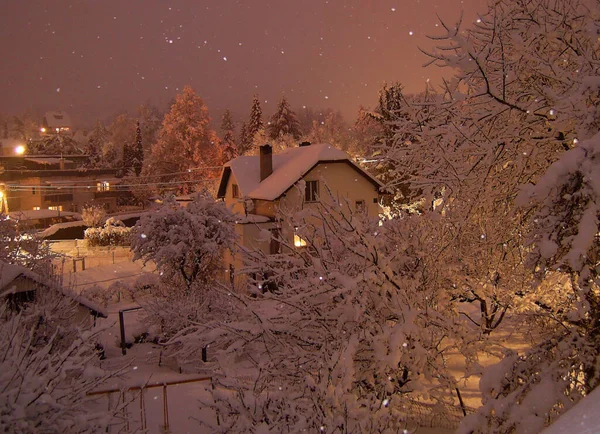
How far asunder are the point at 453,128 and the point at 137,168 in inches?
2388

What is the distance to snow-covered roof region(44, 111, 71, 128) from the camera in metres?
80.2

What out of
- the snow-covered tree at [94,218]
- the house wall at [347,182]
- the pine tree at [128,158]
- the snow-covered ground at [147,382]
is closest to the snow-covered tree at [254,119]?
the pine tree at [128,158]

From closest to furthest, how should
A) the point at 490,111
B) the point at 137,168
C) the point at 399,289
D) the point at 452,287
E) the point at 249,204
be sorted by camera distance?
the point at 490,111 → the point at 399,289 → the point at 452,287 → the point at 249,204 → the point at 137,168

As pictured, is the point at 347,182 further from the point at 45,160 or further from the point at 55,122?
the point at 55,122

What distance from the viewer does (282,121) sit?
57000mm

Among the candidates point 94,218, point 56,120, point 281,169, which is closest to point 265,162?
point 281,169

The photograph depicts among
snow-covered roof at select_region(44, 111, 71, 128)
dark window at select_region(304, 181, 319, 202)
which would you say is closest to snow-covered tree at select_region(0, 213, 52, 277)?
dark window at select_region(304, 181, 319, 202)

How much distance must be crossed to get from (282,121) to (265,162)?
30203 mm

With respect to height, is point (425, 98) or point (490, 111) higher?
point (425, 98)

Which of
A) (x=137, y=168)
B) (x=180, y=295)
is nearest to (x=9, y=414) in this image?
(x=180, y=295)

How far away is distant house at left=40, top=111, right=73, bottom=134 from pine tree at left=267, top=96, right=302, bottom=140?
43.4 m

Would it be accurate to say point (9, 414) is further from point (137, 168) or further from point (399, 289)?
point (137, 168)

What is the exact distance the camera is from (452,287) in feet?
22.0

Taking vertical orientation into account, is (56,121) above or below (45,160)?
above
